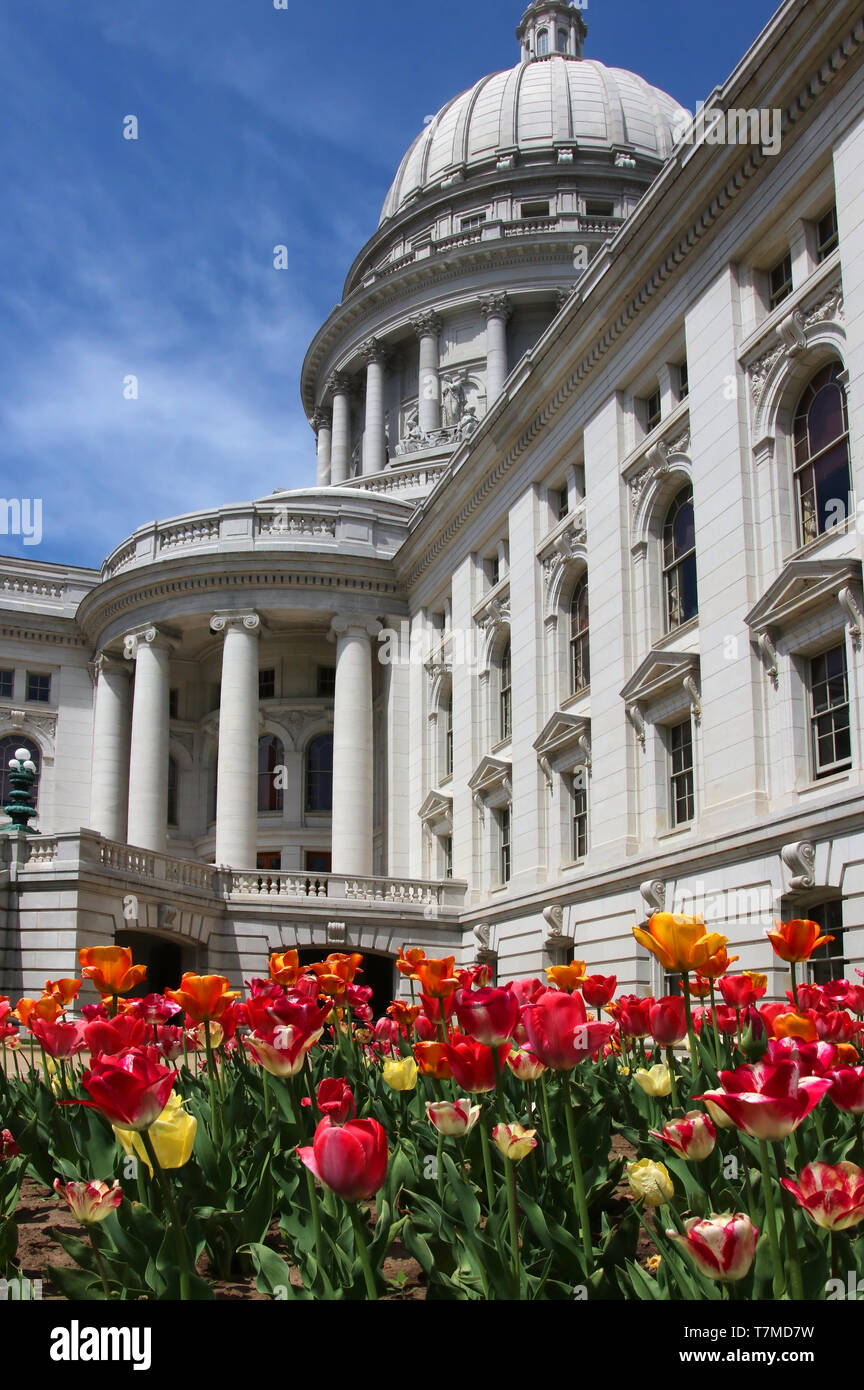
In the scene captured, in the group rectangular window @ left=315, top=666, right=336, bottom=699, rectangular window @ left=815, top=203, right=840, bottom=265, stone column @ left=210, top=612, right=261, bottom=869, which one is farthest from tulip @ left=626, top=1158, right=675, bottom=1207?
rectangular window @ left=315, top=666, right=336, bottom=699

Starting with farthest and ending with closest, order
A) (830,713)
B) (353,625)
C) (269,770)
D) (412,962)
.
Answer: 1. (269,770)
2. (353,625)
3. (830,713)
4. (412,962)

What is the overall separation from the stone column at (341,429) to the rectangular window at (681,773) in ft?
165

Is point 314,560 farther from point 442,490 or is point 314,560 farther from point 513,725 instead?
point 513,725

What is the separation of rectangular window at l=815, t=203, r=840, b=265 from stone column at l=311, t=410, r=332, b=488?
55907 millimetres

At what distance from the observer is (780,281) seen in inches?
1005

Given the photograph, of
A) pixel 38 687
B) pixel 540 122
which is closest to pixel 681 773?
pixel 38 687

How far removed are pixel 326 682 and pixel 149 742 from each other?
9102mm

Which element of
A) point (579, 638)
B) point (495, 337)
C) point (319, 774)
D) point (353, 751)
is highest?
point (495, 337)

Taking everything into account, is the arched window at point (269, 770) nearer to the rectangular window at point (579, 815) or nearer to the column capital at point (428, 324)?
the rectangular window at point (579, 815)

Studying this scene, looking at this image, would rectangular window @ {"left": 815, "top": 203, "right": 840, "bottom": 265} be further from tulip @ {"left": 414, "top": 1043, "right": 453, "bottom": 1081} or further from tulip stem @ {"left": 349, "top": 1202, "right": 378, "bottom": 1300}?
tulip stem @ {"left": 349, "top": 1202, "right": 378, "bottom": 1300}

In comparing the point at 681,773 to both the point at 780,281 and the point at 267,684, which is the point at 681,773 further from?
the point at 267,684

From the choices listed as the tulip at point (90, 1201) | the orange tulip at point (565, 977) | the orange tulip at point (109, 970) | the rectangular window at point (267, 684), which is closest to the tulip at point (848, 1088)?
the tulip at point (90, 1201)

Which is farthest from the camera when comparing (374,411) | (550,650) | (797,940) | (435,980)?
(374,411)

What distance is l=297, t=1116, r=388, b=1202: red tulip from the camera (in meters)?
3.14
